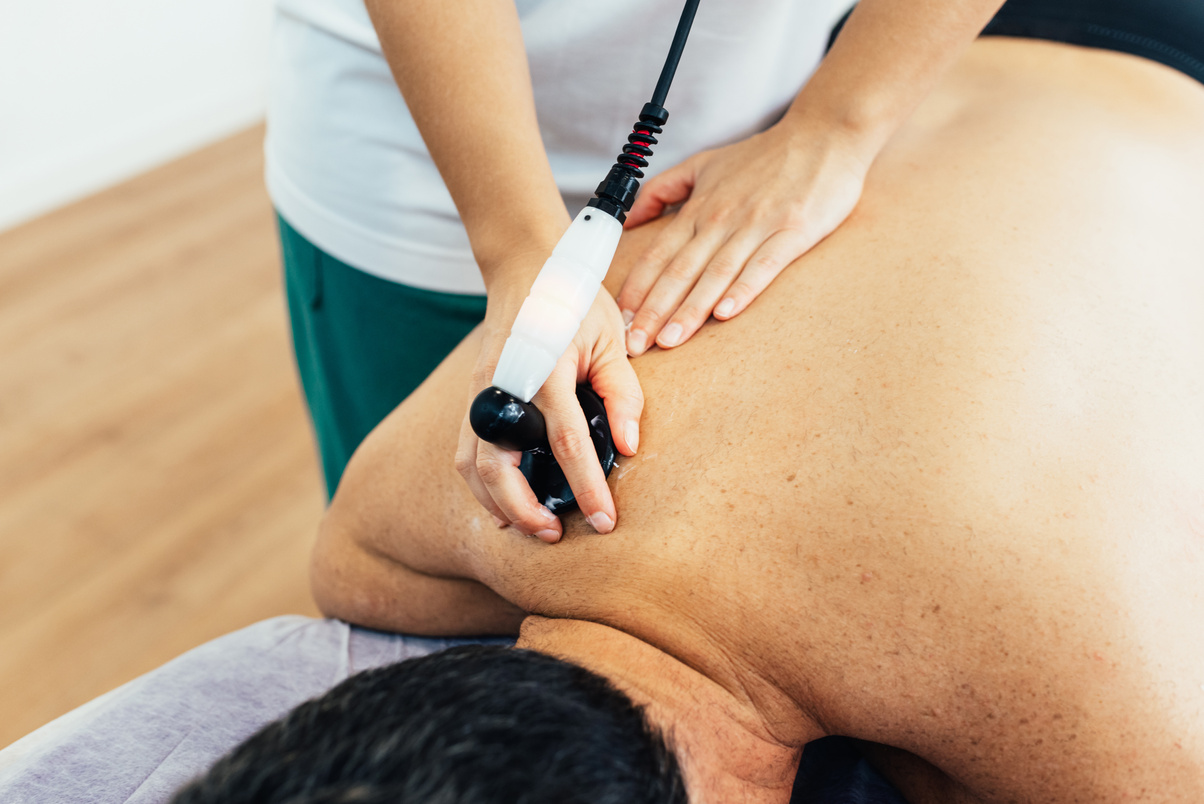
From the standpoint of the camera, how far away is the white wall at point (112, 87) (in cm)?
282

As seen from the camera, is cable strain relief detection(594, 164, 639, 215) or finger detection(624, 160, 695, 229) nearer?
cable strain relief detection(594, 164, 639, 215)

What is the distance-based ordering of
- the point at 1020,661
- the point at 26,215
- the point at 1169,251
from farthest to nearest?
the point at 26,215 < the point at 1169,251 < the point at 1020,661

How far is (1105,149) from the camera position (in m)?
0.98

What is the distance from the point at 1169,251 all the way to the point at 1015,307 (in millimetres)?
276

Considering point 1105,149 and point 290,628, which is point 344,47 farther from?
point 1105,149

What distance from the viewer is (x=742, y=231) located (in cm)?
85

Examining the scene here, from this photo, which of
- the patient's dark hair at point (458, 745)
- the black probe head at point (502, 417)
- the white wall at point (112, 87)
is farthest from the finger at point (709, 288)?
the white wall at point (112, 87)

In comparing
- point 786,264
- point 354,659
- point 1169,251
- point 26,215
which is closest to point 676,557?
point 786,264

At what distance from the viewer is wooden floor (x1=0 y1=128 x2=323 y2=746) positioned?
70.1 inches

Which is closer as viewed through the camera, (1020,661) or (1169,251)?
(1020,661)

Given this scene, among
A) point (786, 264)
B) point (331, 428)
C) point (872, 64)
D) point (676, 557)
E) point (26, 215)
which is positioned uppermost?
point (872, 64)

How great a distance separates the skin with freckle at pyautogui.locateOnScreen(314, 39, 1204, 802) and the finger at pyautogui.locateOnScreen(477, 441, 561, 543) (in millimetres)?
50

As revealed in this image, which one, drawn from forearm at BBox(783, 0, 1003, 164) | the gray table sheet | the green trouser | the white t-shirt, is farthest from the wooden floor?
forearm at BBox(783, 0, 1003, 164)

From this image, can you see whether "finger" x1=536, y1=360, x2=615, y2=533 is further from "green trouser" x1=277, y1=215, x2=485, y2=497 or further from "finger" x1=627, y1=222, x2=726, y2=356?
"green trouser" x1=277, y1=215, x2=485, y2=497
